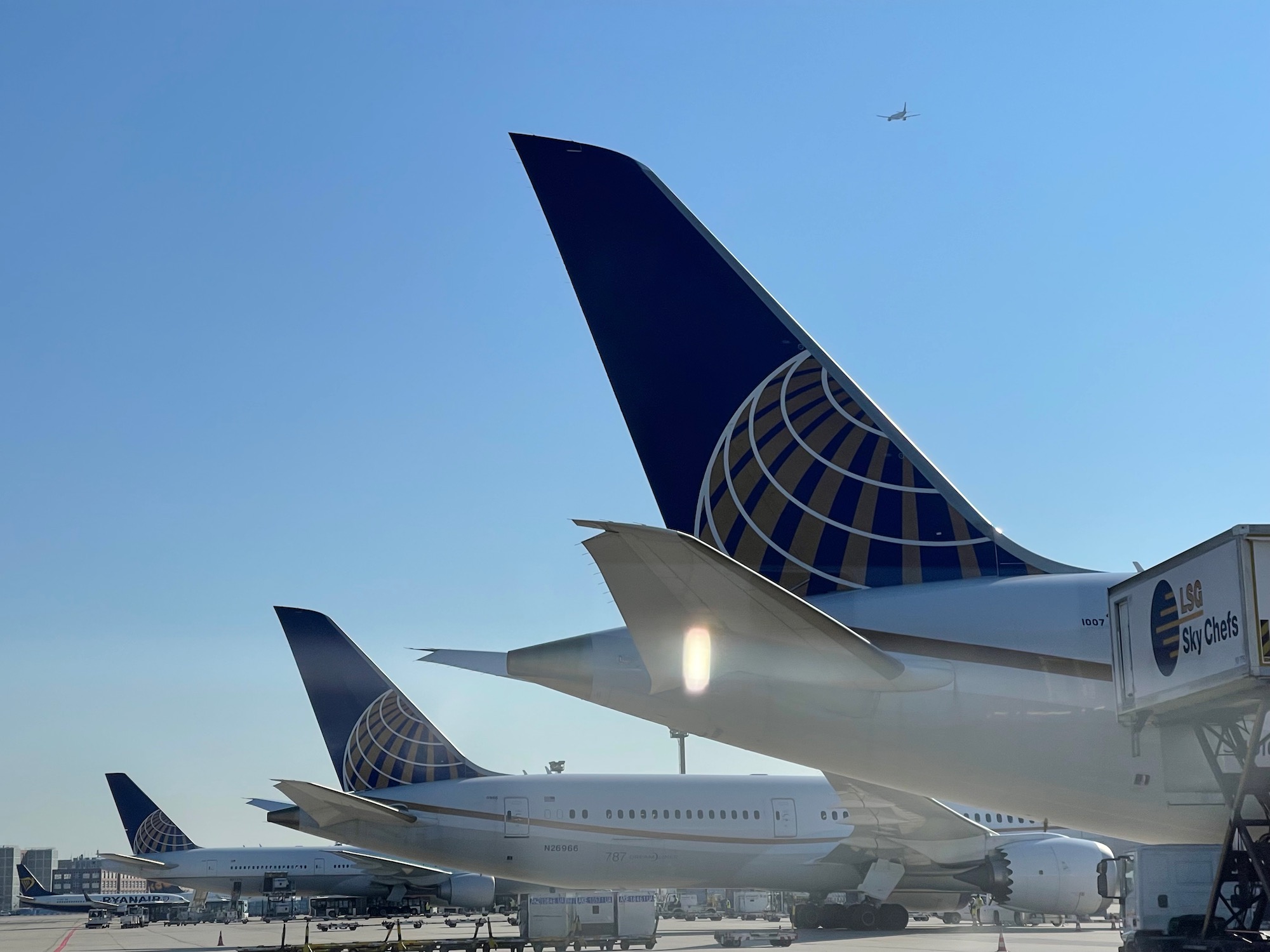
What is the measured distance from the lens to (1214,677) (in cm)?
797

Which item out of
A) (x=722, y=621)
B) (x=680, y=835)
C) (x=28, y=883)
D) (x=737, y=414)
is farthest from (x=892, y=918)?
(x=28, y=883)

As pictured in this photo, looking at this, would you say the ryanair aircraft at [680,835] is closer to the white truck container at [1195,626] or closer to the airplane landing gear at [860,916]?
the airplane landing gear at [860,916]

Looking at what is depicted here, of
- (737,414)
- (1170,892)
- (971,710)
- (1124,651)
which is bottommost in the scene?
(1170,892)

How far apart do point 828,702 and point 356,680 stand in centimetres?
2522

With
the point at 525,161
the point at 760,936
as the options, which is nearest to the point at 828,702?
the point at 525,161

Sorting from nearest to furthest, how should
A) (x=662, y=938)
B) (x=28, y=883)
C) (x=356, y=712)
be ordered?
(x=662, y=938), (x=356, y=712), (x=28, y=883)

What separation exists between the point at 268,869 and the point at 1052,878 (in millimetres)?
32983

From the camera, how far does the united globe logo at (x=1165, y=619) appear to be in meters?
8.38

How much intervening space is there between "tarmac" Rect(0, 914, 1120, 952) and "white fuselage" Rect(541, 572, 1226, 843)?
40.1 ft

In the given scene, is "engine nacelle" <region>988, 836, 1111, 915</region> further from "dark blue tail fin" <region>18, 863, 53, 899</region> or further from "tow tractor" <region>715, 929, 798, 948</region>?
"dark blue tail fin" <region>18, 863, 53, 899</region>

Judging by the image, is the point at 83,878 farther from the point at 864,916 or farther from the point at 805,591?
the point at 805,591

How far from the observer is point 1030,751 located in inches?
307

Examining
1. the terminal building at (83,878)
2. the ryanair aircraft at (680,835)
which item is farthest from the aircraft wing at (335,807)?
the terminal building at (83,878)

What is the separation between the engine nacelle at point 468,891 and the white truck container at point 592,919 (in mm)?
11922
